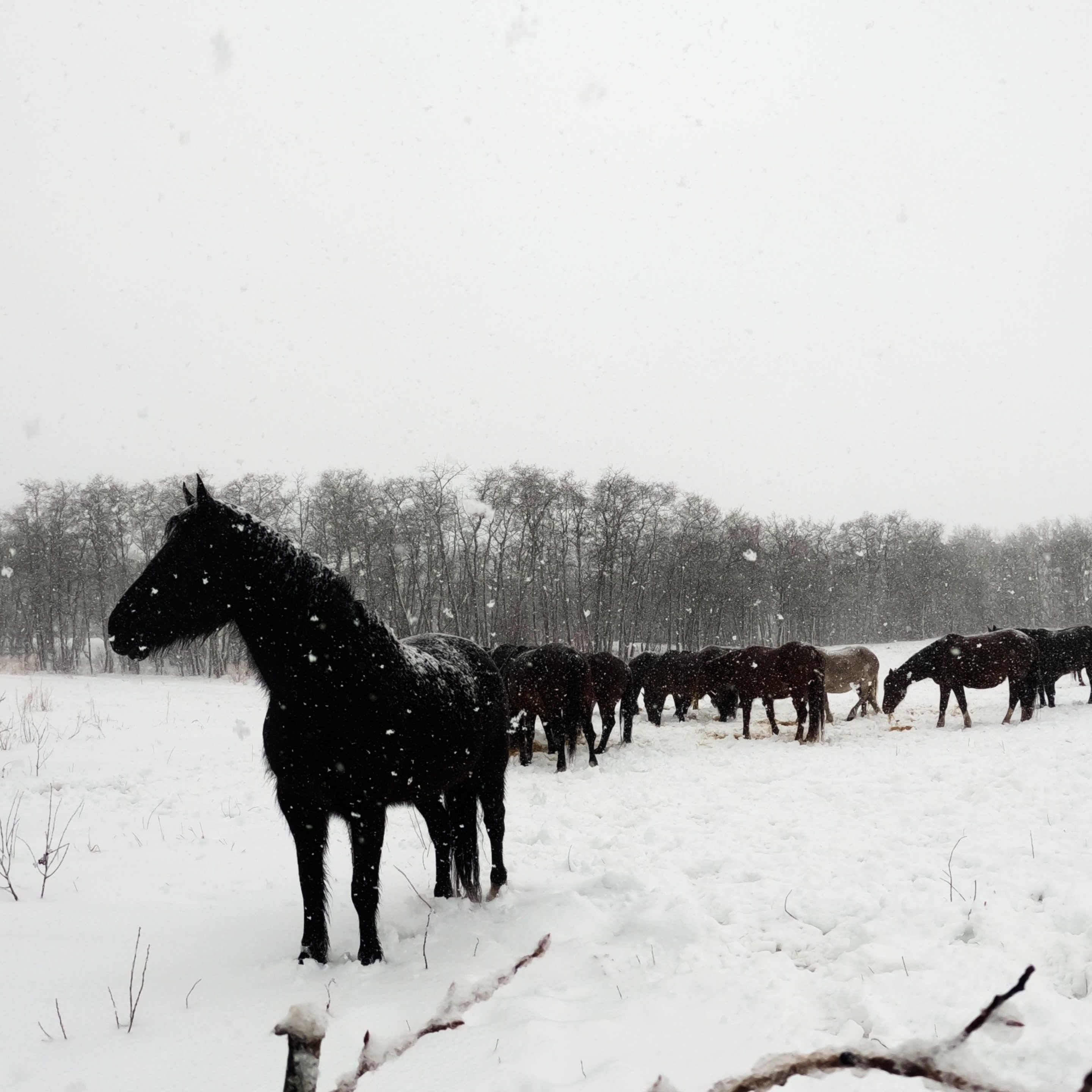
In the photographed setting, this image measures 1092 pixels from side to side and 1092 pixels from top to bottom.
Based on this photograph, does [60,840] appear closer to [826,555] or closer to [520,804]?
[520,804]

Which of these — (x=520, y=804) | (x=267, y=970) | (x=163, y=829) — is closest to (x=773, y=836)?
(x=520, y=804)

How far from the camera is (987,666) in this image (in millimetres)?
13102

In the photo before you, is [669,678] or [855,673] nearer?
[669,678]

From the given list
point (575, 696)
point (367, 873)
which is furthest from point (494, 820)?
point (575, 696)

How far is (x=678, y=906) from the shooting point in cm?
359

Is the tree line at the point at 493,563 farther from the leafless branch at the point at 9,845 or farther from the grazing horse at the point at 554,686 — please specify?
the leafless branch at the point at 9,845

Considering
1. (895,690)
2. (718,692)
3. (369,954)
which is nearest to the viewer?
(369,954)

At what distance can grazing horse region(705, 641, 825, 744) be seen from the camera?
12414 millimetres

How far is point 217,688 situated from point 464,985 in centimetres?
2456

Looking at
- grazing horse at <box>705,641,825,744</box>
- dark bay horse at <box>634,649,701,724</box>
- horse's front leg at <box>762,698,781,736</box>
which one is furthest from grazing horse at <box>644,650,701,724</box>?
horse's front leg at <box>762,698,781,736</box>

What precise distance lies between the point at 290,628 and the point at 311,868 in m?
1.19

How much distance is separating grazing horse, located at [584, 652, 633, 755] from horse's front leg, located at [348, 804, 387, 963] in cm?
893

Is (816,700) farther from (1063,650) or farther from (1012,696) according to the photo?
(1063,650)

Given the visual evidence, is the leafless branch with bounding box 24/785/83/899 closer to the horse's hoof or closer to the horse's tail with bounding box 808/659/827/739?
the horse's hoof
